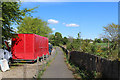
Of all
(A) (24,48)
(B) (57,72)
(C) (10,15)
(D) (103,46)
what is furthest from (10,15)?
(D) (103,46)

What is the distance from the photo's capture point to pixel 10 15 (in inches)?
520

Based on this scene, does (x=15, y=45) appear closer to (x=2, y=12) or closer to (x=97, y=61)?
(x=2, y=12)

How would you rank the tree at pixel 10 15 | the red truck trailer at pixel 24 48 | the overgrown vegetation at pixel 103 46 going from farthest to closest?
the red truck trailer at pixel 24 48, the tree at pixel 10 15, the overgrown vegetation at pixel 103 46

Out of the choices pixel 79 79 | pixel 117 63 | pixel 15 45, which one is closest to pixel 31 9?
pixel 15 45

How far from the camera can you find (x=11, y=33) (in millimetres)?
14375

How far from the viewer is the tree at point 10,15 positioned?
13.0 metres

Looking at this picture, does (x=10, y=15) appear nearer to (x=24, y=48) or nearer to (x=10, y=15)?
(x=10, y=15)

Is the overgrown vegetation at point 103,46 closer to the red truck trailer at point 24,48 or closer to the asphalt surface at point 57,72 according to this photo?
the asphalt surface at point 57,72

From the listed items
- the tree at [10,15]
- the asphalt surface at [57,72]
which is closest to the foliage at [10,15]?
the tree at [10,15]

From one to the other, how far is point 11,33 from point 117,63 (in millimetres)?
10855

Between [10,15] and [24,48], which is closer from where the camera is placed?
[10,15]

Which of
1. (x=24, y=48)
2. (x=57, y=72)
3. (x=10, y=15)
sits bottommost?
(x=57, y=72)

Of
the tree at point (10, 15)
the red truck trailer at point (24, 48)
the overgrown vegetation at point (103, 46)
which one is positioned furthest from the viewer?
the red truck trailer at point (24, 48)

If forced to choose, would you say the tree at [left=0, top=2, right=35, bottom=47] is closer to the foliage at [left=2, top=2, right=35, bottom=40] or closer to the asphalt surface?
the foliage at [left=2, top=2, right=35, bottom=40]
